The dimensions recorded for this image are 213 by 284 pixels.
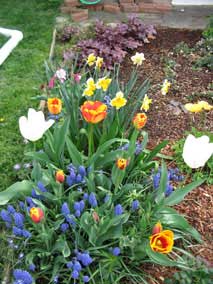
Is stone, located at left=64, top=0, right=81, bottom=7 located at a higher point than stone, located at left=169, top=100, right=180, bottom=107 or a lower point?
higher

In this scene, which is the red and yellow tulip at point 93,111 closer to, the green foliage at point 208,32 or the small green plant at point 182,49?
the small green plant at point 182,49

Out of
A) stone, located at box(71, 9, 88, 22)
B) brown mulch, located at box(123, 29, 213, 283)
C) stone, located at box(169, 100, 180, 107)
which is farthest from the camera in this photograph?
stone, located at box(71, 9, 88, 22)

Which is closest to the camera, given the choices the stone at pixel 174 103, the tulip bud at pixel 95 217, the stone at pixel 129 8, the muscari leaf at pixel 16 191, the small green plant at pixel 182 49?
the tulip bud at pixel 95 217

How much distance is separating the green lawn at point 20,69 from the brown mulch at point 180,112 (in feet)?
2.90

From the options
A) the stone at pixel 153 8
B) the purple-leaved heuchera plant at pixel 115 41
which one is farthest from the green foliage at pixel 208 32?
the stone at pixel 153 8

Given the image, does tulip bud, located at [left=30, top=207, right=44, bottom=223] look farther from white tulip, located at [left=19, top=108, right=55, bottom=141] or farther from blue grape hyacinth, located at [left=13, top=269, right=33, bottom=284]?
→ white tulip, located at [left=19, top=108, right=55, bottom=141]

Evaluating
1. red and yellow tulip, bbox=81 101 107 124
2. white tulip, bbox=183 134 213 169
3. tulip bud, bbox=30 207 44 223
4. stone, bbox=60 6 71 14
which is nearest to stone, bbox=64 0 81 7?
stone, bbox=60 6 71 14

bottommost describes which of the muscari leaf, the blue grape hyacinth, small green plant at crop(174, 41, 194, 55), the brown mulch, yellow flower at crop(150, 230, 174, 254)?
the brown mulch

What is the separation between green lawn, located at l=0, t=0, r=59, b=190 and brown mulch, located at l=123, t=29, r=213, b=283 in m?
0.88

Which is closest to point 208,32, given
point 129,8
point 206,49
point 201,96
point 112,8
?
point 206,49

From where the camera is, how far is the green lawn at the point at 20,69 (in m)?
3.41

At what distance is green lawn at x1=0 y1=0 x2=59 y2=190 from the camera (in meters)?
3.41

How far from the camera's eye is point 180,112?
12.3ft

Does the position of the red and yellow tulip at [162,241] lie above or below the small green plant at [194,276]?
above
